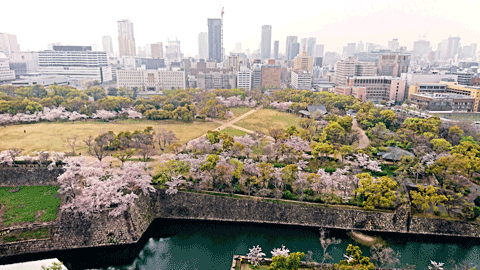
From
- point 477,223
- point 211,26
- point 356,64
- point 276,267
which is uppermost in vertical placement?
point 211,26

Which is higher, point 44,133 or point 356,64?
point 356,64

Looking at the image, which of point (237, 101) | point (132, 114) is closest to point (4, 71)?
point (132, 114)

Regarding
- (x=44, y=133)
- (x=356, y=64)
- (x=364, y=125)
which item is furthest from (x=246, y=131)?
(x=356, y=64)

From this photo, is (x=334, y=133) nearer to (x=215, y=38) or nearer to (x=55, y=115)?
(x=55, y=115)

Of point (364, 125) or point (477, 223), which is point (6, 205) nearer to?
point (477, 223)

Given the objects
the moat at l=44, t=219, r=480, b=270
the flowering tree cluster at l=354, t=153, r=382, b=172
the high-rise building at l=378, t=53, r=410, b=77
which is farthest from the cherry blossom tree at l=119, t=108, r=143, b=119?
the high-rise building at l=378, t=53, r=410, b=77

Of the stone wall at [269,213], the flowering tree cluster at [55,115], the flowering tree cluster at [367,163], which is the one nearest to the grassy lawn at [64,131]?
the flowering tree cluster at [55,115]
